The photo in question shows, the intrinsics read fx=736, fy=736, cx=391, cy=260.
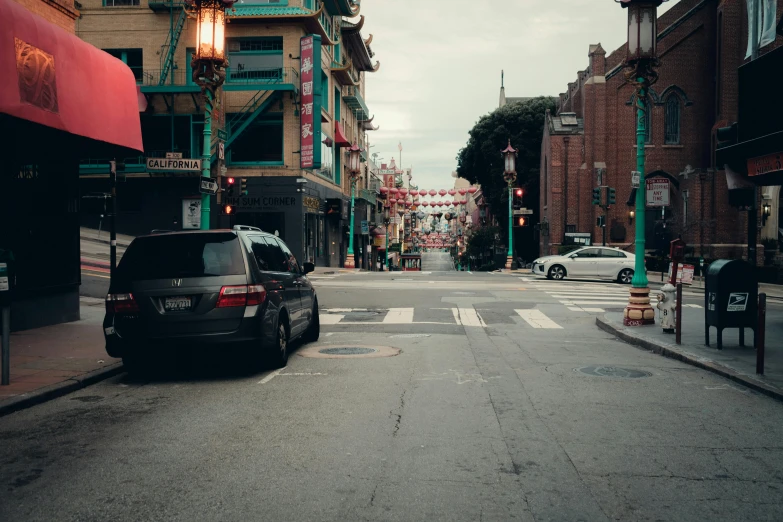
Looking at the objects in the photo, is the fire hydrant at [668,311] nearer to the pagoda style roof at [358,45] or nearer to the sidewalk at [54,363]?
the sidewalk at [54,363]

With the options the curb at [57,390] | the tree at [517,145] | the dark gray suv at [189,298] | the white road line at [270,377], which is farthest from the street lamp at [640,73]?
the tree at [517,145]

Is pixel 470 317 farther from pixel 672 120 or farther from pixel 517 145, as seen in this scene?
pixel 517 145

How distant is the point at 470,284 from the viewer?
1100 inches

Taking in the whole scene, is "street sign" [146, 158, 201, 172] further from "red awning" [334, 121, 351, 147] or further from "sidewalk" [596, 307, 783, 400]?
"red awning" [334, 121, 351, 147]

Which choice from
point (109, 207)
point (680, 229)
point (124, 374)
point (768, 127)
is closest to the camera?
point (124, 374)

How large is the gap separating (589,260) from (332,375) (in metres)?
24.5

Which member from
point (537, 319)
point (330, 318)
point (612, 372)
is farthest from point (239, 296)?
point (537, 319)

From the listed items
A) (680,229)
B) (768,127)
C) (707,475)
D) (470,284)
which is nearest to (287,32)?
(470,284)

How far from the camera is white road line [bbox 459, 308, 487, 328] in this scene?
50.7 feet

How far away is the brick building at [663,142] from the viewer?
47.1 meters

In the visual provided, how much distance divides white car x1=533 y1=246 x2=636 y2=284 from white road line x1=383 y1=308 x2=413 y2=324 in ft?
51.5

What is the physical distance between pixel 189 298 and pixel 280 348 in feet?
4.81

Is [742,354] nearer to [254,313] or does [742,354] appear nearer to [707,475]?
[707,475]

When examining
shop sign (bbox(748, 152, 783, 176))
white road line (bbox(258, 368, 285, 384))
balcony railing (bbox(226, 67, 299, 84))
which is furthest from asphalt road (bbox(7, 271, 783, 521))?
balcony railing (bbox(226, 67, 299, 84))
